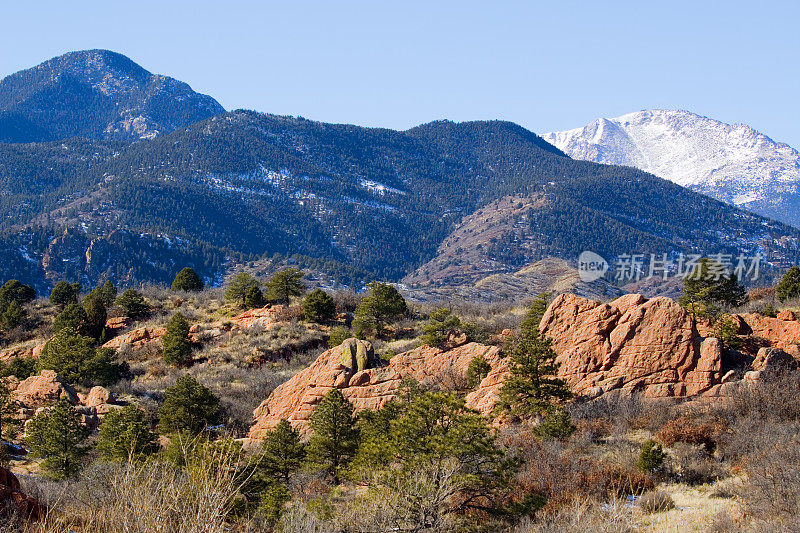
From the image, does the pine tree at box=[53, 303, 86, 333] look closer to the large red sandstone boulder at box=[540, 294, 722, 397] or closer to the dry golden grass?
the large red sandstone boulder at box=[540, 294, 722, 397]

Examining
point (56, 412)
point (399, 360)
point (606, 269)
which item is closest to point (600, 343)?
point (399, 360)

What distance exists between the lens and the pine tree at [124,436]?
2058 centimetres

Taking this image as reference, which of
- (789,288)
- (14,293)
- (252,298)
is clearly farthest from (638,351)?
(14,293)

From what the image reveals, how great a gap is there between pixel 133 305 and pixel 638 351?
36388mm

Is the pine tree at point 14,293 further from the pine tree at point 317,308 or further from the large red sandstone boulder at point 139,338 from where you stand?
→ the pine tree at point 317,308

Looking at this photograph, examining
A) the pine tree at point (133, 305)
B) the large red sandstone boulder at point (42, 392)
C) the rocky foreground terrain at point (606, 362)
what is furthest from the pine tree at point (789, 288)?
the pine tree at point (133, 305)

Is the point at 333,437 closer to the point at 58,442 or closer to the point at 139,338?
the point at 58,442

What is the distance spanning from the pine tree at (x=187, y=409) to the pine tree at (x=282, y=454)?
501 cm

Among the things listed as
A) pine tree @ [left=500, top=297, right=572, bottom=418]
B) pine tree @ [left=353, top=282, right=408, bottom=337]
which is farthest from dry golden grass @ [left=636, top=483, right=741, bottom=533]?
pine tree @ [left=353, top=282, right=408, bottom=337]

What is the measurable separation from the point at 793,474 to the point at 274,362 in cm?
2733

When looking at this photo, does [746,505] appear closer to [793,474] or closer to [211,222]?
[793,474]

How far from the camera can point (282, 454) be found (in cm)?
2061

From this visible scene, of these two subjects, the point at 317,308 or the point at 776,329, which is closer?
the point at 776,329

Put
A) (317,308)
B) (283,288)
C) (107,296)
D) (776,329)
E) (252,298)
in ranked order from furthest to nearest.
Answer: (107,296) → (283,288) → (252,298) → (317,308) → (776,329)
